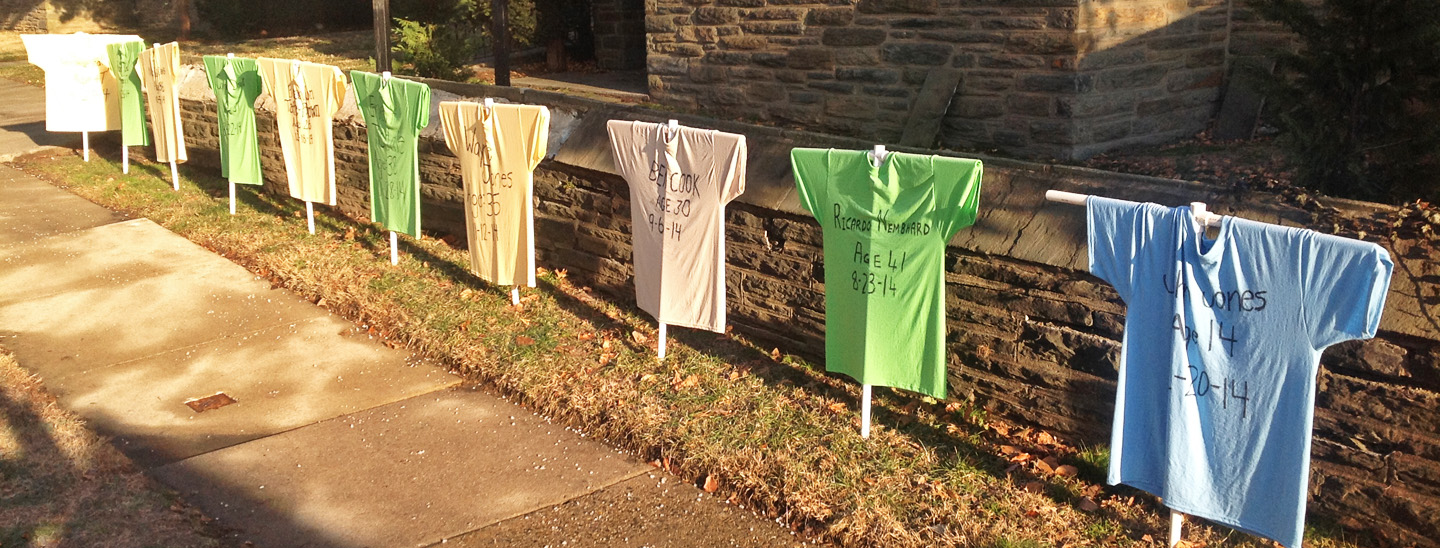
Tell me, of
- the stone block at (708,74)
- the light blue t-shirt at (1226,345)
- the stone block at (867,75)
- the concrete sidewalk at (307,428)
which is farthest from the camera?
the stone block at (708,74)

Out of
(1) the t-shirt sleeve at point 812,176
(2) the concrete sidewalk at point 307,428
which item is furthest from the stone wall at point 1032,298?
(2) the concrete sidewalk at point 307,428

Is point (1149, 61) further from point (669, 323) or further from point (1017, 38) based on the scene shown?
point (669, 323)

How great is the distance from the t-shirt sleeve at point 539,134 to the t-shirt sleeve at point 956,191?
255 cm

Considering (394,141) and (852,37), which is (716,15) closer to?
(852,37)

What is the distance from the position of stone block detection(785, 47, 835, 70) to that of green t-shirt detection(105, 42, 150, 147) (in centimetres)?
595

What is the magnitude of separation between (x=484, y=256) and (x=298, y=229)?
285 centimetres

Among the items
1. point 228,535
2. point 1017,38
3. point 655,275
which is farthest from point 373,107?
point 1017,38

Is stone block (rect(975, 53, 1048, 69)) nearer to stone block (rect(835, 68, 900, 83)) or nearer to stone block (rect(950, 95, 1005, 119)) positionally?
stone block (rect(950, 95, 1005, 119))

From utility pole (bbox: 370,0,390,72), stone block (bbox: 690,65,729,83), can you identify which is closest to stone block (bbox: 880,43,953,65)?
stone block (bbox: 690,65,729,83)

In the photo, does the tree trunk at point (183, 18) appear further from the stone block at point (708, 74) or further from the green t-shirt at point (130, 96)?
the stone block at point (708, 74)

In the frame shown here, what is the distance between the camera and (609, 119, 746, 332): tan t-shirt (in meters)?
5.69

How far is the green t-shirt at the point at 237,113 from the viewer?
30.2ft

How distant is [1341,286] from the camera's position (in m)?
3.63

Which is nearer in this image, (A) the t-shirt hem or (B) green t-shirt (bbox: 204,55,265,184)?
(A) the t-shirt hem
